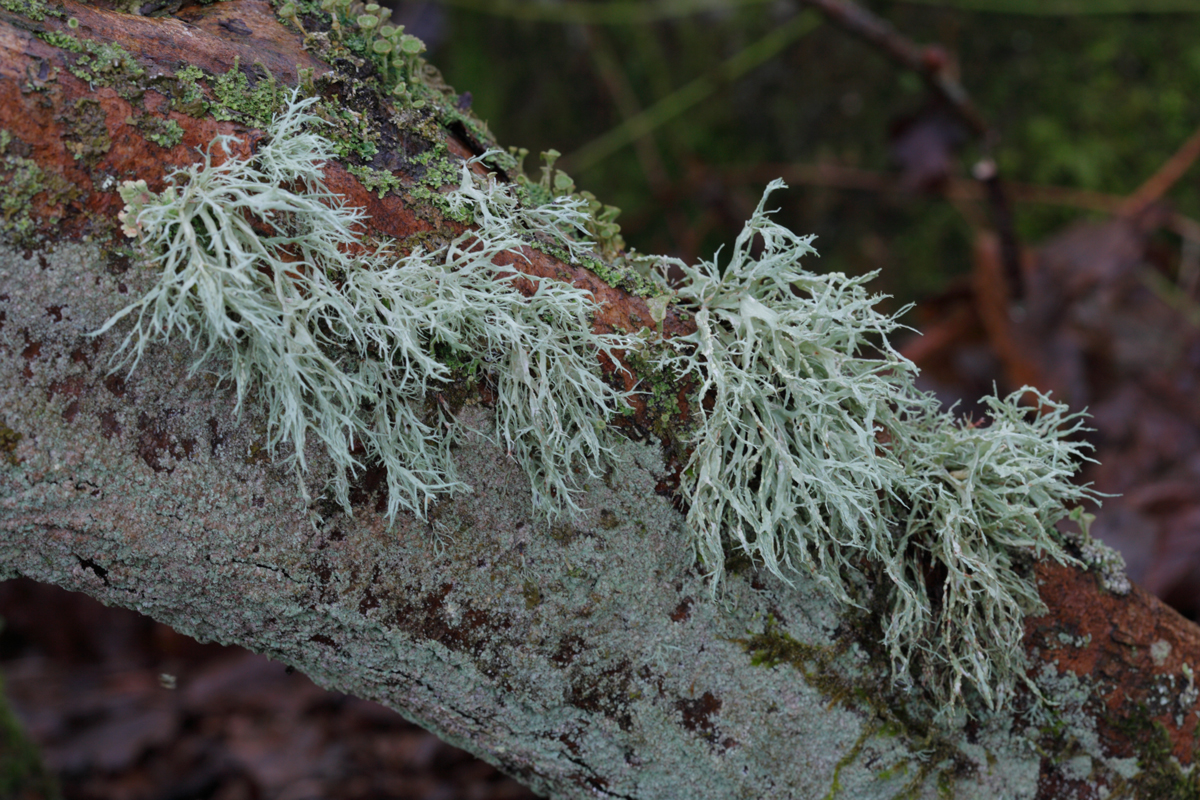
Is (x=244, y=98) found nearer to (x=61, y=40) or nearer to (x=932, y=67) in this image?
(x=61, y=40)

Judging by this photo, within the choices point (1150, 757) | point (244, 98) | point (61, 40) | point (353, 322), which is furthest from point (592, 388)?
point (1150, 757)

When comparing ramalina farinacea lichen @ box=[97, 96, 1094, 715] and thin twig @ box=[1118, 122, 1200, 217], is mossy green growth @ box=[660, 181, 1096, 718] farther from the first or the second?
thin twig @ box=[1118, 122, 1200, 217]

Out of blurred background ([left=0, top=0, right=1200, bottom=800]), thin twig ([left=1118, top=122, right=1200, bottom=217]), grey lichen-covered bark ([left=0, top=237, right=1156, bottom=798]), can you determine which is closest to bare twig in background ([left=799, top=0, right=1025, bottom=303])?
blurred background ([left=0, top=0, right=1200, bottom=800])

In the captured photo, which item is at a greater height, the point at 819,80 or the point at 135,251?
the point at 819,80

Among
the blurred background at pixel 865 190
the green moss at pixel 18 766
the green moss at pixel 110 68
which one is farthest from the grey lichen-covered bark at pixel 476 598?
the green moss at pixel 18 766

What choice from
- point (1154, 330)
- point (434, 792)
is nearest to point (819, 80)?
point (1154, 330)

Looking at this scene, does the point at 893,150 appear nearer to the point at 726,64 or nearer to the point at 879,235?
the point at 879,235

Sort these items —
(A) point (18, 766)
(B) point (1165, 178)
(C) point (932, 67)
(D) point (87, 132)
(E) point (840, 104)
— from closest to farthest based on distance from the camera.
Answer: (D) point (87, 132), (A) point (18, 766), (C) point (932, 67), (B) point (1165, 178), (E) point (840, 104)
